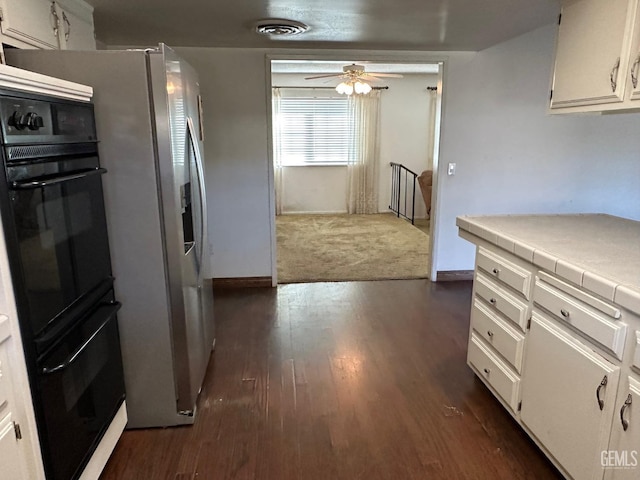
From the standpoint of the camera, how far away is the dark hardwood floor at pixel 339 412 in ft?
6.26

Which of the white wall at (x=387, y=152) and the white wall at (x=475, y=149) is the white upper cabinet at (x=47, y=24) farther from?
the white wall at (x=387, y=152)

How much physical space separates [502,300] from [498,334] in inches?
7.2

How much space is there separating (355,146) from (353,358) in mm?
5502

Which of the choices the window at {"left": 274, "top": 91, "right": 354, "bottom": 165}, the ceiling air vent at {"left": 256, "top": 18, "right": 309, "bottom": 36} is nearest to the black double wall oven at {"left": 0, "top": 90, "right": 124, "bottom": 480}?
the ceiling air vent at {"left": 256, "top": 18, "right": 309, "bottom": 36}

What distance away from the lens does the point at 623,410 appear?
4.62 feet

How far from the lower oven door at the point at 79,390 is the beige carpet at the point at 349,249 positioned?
8.35ft

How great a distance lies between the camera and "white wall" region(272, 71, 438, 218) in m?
7.61

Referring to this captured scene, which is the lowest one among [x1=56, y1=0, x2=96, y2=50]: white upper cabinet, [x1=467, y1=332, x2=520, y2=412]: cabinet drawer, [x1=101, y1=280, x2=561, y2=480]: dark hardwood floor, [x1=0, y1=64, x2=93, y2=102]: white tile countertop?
[x1=101, y1=280, x2=561, y2=480]: dark hardwood floor

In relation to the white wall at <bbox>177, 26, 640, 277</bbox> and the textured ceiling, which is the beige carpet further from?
the textured ceiling

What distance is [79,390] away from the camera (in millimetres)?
1612

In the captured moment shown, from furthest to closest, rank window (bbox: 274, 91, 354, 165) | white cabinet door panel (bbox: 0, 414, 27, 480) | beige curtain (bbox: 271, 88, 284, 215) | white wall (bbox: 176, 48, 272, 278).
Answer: window (bbox: 274, 91, 354, 165) → beige curtain (bbox: 271, 88, 284, 215) → white wall (bbox: 176, 48, 272, 278) → white cabinet door panel (bbox: 0, 414, 27, 480)

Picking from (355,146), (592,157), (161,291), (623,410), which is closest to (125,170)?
(161,291)

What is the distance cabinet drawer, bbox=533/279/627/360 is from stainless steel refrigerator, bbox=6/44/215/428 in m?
1.58

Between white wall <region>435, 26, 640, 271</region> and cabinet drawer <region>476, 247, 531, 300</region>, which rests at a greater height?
white wall <region>435, 26, 640, 271</region>
